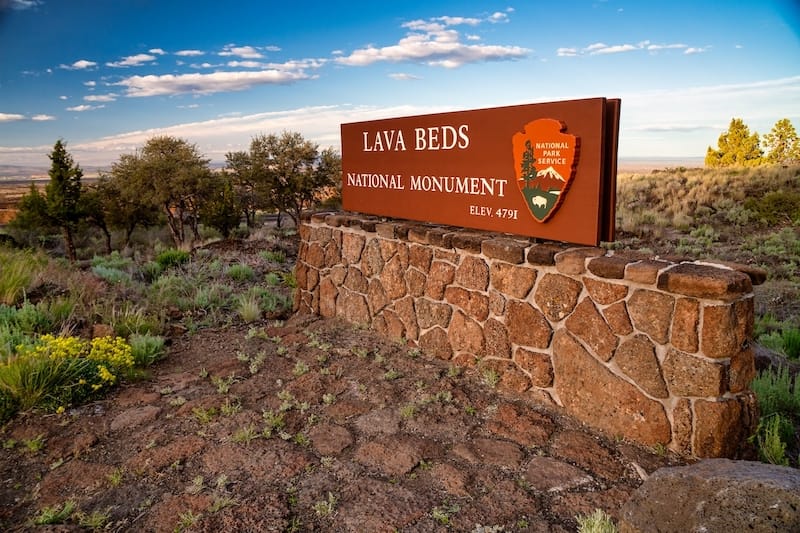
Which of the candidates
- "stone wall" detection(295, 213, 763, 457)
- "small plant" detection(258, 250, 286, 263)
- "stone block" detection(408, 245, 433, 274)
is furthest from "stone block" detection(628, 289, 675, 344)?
"small plant" detection(258, 250, 286, 263)

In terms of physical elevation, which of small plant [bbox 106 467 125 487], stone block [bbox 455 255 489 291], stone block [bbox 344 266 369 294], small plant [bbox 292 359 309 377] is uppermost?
stone block [bbox 455 255 489 291]

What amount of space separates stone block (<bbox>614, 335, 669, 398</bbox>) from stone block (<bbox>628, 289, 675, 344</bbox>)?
76 mm

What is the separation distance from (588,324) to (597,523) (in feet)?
4.94

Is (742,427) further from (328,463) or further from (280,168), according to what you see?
(280,168)

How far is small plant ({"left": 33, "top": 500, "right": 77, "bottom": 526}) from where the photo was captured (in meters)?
2.90

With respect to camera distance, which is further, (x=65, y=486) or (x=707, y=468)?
(x=65, y=486)

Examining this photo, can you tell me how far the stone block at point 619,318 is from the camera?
356 cm

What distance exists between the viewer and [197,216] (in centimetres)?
2516

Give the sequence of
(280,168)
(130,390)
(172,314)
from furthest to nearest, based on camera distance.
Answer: (280,168), (172,314), (130,390)

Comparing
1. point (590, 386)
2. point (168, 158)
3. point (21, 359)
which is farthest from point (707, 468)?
point (168, 158)

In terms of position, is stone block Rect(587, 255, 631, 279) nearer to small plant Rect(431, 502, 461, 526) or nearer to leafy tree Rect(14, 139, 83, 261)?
small plant Rect(431, 502, 461, 526)

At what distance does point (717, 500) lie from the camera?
2137mm

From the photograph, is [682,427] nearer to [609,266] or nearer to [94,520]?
[609,266]

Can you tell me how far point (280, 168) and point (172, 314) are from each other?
1865 centimetres
